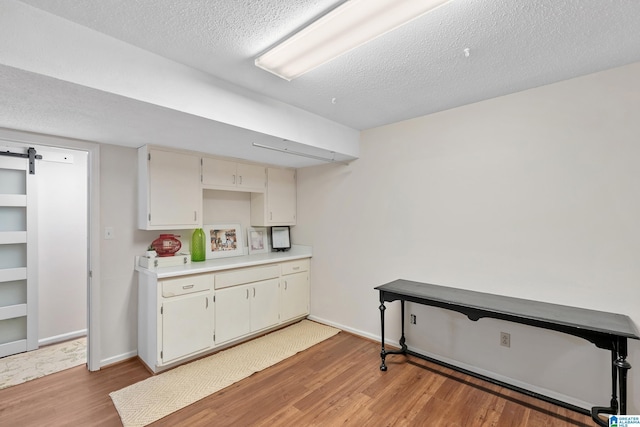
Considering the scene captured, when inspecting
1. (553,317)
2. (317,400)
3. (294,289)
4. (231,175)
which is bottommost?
(317,400)

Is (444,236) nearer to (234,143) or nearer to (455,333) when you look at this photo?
(455,333)

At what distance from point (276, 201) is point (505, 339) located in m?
2.87

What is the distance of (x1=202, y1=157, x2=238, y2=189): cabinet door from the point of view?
3195 millimetres

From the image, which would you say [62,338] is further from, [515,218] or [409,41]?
[515,218]

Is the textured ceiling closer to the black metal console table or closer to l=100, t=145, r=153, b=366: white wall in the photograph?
l=100, t=145, r=153, b=366: white wall

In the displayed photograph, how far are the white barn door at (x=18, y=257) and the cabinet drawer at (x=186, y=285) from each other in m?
1.79

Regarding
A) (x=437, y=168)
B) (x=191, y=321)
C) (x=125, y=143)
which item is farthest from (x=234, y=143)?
(x=437, y=168)

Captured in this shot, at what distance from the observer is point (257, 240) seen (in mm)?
4023

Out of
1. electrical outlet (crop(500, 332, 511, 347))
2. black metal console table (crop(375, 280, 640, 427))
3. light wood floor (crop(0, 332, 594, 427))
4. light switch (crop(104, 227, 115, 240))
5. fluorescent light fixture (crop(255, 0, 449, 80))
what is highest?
fluorescent light fixture (crop(255, 0, 449, 80))

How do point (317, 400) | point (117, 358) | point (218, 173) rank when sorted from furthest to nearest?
1. point (218, 173)
2. point (117, 358)
3. point (317, 400)

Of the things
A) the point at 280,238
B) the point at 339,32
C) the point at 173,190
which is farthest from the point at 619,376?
the point at 173,190

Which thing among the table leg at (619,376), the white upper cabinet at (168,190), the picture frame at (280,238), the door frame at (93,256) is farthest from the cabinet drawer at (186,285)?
the table leg at (619,376)

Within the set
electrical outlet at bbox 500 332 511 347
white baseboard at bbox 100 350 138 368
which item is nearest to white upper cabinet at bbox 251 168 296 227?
white baseboard at bbox 100 350 138 368

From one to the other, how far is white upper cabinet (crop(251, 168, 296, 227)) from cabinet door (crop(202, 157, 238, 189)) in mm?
498
